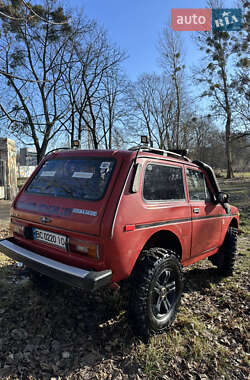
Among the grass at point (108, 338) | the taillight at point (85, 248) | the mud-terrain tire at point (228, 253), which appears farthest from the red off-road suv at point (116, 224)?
the mud-terrain tire at point (228, 253)

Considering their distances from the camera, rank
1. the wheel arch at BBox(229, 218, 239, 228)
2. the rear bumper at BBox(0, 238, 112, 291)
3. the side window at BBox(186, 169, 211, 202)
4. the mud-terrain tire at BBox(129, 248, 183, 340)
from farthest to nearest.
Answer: the wheel arch at BBox(229, 218, 239, 228)
the side window at BBox(186, 169, 211, 202)
the mud-terrain tire at BBox(129, 248, 183, 340)
the rear bumper at BBox(0, 238, 112, 291)

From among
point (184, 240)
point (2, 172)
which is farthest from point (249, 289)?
point (2, 172)

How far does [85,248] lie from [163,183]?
3.96 feet

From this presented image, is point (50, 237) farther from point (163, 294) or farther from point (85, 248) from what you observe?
point (163, 294)

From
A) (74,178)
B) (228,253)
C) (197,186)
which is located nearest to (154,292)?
(74,178)

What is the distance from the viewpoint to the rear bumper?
2.11 meters

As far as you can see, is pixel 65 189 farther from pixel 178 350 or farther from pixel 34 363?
pixel 178 350

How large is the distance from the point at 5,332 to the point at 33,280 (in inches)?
37.1

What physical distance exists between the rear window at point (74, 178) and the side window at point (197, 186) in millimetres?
1348

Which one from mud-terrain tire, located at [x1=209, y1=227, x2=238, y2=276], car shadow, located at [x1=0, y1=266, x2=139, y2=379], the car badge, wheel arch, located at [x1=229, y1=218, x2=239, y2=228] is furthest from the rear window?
wheel arch, located at [x1=229, y1=218, x2=239, y2=228]

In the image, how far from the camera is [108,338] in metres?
2.71

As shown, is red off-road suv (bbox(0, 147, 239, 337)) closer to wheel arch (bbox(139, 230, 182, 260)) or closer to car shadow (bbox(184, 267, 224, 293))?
wheel arch (bbox(139, 230, 182, 260))

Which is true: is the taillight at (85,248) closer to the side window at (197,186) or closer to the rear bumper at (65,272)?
the rear bumper at (65,272)

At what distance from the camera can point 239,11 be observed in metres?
15.2
